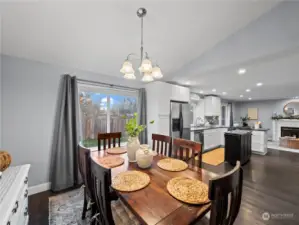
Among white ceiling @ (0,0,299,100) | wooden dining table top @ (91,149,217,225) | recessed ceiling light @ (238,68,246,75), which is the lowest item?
wooden dining table top @ (91,149,217,225)

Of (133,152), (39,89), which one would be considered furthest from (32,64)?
(133,152)

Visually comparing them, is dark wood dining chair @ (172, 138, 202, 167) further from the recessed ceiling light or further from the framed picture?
the framed picture

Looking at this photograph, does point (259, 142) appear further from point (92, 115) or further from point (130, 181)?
point (92, 115)

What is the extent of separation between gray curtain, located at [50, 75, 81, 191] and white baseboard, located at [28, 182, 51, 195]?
0.42 feet

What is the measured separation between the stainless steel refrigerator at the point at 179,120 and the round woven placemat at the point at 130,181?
2492 mm

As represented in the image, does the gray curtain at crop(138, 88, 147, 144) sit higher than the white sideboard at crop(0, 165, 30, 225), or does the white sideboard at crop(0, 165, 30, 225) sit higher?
the gray curtain at crop(138, 88, 147, 144)

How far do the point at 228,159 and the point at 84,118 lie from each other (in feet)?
12.6

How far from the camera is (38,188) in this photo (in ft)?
7.52

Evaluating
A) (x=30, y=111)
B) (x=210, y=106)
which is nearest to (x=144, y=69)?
(x=30, y=111)

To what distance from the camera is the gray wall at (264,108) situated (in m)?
7.07

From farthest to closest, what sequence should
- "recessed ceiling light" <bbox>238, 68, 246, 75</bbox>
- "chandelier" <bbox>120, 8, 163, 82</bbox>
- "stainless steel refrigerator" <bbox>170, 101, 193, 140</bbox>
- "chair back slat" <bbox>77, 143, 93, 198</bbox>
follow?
1. "stainless steel refrigerator" <bbox>170, 101, 193, 140</bbox>
2. "recessed ceiling light" <bbox>238, 68, 246, 75</bbox>
3. "chandelier" <bbox>120, 8, 163, 82</bbox>
4. "chair back slat" <bbox>77, 143, 93, 198</bbox>

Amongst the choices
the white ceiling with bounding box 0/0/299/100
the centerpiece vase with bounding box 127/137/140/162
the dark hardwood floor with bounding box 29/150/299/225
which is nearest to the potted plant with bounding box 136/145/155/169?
the centerpiece vase with bounding box 127/137/140/162

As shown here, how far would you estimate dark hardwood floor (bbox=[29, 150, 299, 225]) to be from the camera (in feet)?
5.71

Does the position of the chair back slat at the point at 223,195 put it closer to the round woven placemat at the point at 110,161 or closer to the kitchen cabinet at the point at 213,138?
the round woven placemat at the point at 110,161
